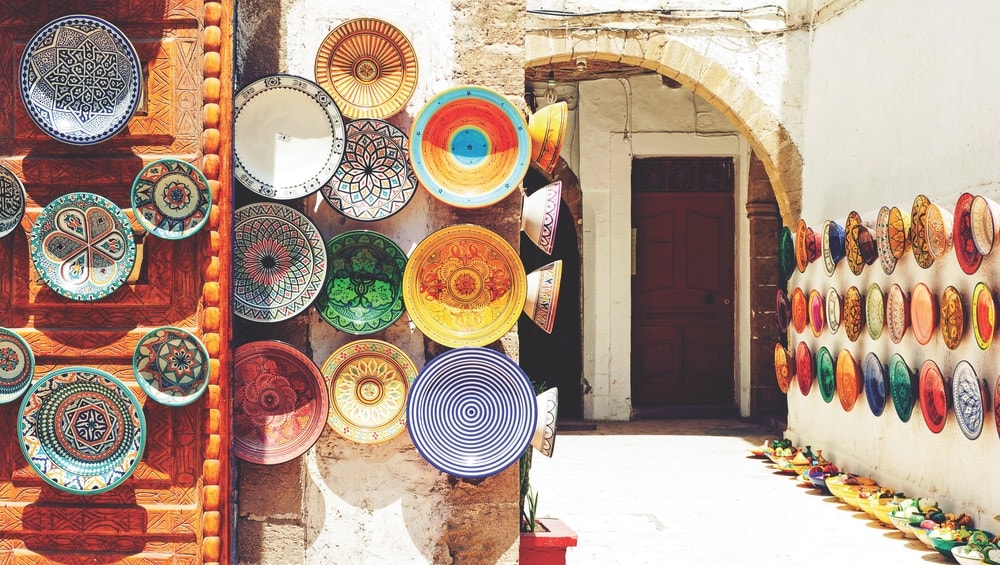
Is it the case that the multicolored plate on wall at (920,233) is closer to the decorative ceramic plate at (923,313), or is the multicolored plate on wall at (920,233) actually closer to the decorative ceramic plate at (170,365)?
the decorative ceramic plate at (923,313)

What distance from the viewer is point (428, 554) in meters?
3.62

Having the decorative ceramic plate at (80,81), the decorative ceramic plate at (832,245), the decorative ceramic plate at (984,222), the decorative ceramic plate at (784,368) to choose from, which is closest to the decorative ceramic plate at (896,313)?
the decorative ceramic plate at (832,245)

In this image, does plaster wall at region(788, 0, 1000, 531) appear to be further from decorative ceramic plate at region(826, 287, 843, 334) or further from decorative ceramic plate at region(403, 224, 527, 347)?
decorative ceramic plate at region(403, 224, 527, 347)

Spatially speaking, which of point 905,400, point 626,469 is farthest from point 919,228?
point 626,469

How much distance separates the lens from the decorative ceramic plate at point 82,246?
130 inches

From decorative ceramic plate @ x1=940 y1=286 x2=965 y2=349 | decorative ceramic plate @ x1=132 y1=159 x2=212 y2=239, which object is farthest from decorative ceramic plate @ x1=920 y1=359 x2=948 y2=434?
decorative ceramic plate @ x1=132 y1=159 x2=212 y2=239

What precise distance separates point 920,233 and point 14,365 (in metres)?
4.61

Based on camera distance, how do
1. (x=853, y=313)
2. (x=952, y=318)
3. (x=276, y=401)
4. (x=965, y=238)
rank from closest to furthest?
(x=276, y=401) → (x=965, y=238) → (x=952, y=318) → (x=853, y=313)

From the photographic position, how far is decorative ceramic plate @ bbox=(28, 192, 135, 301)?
3312 millimetres

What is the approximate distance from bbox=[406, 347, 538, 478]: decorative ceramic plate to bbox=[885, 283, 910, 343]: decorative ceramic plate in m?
3.40

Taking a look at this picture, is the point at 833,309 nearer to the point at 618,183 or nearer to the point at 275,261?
the point at 618,183

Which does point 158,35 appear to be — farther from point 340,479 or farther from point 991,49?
point 991,49

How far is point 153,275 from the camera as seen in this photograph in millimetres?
3359

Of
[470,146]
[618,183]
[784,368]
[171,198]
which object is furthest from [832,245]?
[171,198]
